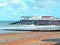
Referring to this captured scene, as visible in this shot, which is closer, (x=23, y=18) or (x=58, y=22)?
(x=58, y=22)

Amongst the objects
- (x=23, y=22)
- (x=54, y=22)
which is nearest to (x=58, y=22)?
(x=54, y=22)

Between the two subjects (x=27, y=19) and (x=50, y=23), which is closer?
(x=50, y=23)

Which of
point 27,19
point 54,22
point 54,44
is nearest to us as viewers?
point 54,44

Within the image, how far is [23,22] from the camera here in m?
108

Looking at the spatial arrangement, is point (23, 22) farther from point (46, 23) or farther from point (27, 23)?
point (46, 23)

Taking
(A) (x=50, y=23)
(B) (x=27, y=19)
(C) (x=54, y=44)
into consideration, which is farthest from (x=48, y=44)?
(B) (x=27, y=19)

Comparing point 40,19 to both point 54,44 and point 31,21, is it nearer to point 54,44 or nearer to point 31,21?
point 31,21

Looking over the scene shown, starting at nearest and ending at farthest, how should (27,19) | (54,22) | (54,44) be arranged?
1. (54,44)
2. (54,22)
3. (27,19)

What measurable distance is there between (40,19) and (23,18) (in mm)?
10910

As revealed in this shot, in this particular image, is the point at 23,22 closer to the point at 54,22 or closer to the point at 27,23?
the point at 27,23

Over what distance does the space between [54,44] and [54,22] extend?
A: 272ft

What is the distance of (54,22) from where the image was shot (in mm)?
103188

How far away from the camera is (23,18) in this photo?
113 meters

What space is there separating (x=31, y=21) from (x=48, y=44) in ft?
286
